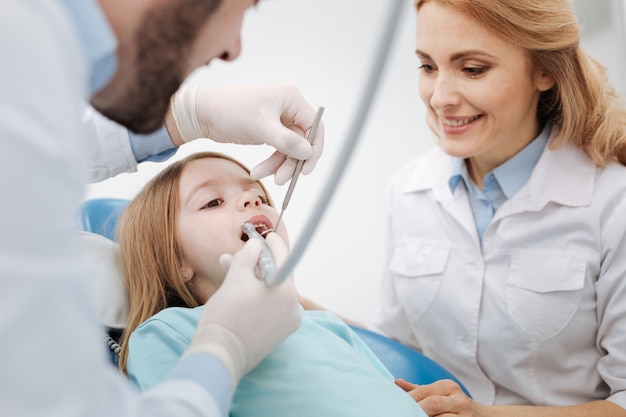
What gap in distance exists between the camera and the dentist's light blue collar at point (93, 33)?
645 millimetres

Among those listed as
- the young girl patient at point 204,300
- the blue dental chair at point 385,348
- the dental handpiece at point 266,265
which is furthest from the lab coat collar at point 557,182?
the dental handpiece at point 266,265

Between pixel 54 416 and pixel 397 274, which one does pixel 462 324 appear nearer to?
pixel 397 274

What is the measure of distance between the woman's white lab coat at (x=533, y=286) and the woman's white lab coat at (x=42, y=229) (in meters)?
1.20

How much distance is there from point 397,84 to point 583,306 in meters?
1.54

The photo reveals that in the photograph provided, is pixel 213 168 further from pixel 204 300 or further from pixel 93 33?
pixel 93 33

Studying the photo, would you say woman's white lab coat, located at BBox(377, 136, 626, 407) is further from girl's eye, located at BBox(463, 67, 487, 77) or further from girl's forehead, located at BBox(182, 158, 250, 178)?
girl's forehead, located at BBox(182, 158, 250, 178)

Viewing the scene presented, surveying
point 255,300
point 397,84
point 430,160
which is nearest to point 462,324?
point 430,160

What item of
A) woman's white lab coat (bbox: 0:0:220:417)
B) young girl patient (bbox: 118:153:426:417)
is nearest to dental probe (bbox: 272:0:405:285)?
woman's white lab coat (bbox: 0:0:220:417)

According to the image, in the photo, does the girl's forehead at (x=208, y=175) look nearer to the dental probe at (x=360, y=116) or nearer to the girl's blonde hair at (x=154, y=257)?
the girl's blonde hair at (x=154, y=257)

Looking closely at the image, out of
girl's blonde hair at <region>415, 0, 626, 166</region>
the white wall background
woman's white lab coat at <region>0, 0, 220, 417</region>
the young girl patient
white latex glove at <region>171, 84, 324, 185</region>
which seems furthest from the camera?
the white wall background

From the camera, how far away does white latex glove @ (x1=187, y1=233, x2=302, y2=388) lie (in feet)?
2.91

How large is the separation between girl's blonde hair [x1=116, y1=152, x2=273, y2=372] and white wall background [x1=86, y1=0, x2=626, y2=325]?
2.12 feet

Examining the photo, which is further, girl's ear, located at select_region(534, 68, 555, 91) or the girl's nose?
girl's ear, located at select_region(534, 68, 555, 91)

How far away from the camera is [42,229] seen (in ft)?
1.89
